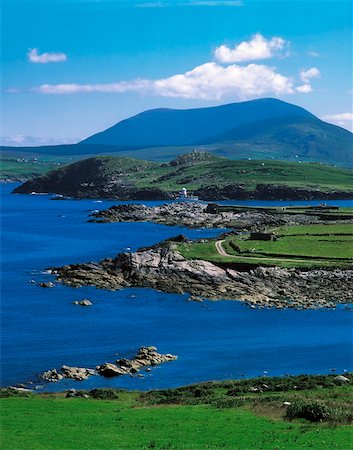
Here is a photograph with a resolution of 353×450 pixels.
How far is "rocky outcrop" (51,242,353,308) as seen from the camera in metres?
83.7

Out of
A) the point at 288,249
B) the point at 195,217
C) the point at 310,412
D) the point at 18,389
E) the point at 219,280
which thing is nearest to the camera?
the point at 310,412

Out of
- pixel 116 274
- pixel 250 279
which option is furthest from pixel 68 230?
pixel 250 279

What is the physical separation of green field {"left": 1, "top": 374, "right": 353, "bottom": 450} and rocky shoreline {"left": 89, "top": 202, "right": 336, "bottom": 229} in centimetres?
9705

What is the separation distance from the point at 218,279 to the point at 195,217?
8647 centimetres

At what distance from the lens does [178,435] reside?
3428 centimetres

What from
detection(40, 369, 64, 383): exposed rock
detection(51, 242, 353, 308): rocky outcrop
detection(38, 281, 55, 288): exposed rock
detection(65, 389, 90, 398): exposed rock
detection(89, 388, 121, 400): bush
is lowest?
detection(40, 369, 64, 383): exposed rock

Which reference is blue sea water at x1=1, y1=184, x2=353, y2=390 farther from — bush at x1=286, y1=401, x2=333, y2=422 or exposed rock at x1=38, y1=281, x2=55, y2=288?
bush at x1=286, y1=401, x2=333, y2=422

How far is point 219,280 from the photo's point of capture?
88062mm

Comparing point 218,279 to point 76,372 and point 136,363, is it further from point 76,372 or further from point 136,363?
point 76,372

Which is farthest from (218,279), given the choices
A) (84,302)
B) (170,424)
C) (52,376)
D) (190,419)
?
(170,424)

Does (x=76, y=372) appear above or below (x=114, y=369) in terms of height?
below

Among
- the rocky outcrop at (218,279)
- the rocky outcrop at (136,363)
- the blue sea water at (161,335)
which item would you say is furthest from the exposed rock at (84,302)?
the rocky outcrop at (136,363)

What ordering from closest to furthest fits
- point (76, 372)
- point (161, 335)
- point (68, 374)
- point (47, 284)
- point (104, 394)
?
point (104, 394)
point (68, 374)
point (76, 372)
point (161, 335)
point (47, 284)

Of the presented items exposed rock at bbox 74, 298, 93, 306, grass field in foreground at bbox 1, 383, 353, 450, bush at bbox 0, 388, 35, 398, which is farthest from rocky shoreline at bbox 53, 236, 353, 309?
grass field in foreground at bbox 1, 383, 353, 450
